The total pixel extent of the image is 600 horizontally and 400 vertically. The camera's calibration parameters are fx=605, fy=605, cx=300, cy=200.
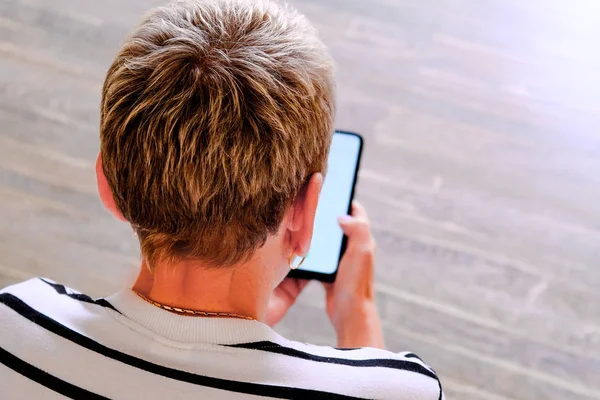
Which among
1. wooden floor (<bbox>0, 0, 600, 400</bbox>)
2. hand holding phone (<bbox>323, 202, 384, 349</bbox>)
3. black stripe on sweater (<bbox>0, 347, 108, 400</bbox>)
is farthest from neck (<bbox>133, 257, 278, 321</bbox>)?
wooden floor (<bbox>0, 0, 600, 400</bbox>)

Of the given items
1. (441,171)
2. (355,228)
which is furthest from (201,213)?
(441,171)

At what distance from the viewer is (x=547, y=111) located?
1.44 metres

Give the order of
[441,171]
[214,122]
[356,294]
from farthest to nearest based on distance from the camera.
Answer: [441,171] → [356,294] → [214,122]

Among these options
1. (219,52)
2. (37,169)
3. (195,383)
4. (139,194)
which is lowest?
(37,169)

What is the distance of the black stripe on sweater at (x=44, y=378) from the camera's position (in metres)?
0.49

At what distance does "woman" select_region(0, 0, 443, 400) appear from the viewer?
1.57 feet

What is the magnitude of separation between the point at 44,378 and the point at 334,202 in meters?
0.52

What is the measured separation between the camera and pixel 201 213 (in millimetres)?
514

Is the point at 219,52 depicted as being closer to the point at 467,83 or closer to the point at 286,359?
the point at 286,359

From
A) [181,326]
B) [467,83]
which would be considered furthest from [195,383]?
[467,83]

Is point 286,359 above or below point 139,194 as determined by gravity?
below

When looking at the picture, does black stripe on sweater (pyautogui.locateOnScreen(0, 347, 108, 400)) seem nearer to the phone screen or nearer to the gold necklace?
the gold necklace

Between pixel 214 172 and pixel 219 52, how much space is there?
10 cm

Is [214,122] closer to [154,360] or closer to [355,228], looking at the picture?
[154,360]
